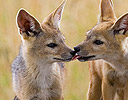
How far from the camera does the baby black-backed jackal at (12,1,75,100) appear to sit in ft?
28.2

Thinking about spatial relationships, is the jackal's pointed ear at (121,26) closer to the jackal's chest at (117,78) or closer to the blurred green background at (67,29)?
the jackal's chest at (117,78)

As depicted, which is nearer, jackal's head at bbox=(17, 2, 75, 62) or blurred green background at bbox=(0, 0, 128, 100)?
jackal's head at bbox=(17, 2, 75, 62)

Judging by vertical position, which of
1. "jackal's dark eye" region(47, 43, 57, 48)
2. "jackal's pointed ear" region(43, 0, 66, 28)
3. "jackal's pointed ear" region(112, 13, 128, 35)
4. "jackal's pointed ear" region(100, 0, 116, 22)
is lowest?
"jackal's dark eye" region(47, 43, 57, 48)

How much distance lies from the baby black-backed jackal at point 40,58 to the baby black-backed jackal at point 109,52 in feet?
1.16

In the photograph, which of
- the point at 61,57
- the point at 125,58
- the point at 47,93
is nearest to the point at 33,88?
the point at 47,93

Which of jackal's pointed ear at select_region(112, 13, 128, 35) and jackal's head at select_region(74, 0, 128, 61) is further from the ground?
jackal's pointed ear at select_region(112, 13, 128, 35)

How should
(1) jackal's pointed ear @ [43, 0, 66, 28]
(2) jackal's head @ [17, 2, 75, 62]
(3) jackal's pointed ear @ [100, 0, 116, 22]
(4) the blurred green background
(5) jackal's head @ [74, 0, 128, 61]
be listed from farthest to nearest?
1. (4) the blurred green background
2. (3) jackal's pointed ear @ [100, 0, 116, 22]
3. (1) jackal's pointed ear @ [43, 0, 66, 28]
4. (5) jackal's head @ [74, 0, 128, 61]
5. (2) jackal's head @ [17, 2, 75, 62]

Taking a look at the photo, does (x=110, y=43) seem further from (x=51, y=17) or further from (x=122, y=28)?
(x=51, y=17)

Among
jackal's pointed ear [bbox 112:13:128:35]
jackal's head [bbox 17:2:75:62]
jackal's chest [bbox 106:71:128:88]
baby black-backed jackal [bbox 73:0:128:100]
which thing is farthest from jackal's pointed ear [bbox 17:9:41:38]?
jackal's chest [bbox 106:71:128:88]

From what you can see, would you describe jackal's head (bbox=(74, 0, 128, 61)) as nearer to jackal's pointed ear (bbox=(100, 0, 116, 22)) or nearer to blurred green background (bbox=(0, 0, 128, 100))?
jackal's pointed ear (bbox=(100, 0, 116, 22))

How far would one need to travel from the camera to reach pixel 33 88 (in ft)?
29.8

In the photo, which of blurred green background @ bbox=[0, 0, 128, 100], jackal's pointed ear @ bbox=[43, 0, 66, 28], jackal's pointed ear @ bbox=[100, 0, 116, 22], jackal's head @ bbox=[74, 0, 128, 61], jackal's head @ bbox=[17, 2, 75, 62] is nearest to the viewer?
jackal's head @ bbox=[17, 2, 75, 62]

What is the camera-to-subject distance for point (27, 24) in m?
8.70

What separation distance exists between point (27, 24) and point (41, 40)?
327 mm
